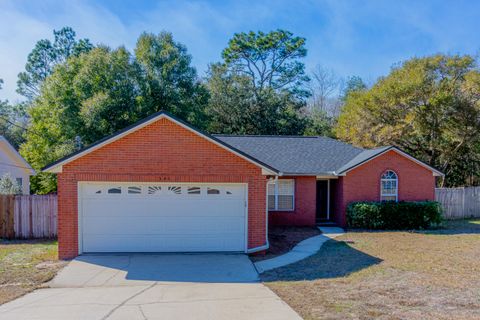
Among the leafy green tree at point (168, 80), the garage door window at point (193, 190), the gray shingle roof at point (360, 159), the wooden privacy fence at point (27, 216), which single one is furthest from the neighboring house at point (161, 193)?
the leafy green tree at point (168, 80)

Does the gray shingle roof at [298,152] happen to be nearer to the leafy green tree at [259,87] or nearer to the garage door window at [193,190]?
the garage door window at [193,190]

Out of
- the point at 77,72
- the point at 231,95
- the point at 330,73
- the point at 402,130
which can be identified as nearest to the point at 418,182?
the point at 402,130

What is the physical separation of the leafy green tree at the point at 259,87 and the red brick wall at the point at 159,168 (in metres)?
21.2

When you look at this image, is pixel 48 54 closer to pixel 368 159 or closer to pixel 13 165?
pixel 13 165

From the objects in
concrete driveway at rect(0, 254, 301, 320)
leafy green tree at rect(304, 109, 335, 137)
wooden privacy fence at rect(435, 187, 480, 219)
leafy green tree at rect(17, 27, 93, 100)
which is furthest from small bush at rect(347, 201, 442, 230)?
leafy green tree at rect(17, 27, 93, 100)

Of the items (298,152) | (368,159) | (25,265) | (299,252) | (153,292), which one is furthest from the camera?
(298,152)

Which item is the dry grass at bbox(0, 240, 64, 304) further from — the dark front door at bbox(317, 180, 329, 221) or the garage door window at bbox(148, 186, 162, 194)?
the dark front door at bbox(317, 180, 329, 221)

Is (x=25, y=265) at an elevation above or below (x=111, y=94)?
below

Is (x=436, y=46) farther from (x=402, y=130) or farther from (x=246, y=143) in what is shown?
(x=246, y=143)

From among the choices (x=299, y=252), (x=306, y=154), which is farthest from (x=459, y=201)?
(x=299, y=252)

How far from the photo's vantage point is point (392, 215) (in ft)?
57.2

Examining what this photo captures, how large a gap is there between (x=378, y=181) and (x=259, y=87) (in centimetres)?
2269

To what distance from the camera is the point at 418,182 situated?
18.5 metres

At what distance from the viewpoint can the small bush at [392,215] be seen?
17359 mm
